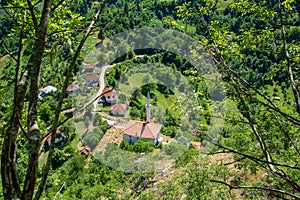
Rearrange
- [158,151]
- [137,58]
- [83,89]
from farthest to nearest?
[137,58] → [83,89] → [158,151]

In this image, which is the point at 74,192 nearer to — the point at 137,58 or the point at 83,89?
the point at 83,89

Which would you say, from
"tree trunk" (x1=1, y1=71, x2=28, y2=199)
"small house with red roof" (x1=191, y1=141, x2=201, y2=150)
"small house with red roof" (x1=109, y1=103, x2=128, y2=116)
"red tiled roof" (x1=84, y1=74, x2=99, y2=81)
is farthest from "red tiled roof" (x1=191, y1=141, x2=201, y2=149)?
"tree trunk" (x1=1, y1=71, x2=28, y2=199)

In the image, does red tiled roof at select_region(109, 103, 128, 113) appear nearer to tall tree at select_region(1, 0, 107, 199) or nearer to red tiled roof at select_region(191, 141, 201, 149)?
red tiled roof at select_region(191, 141, 201, 149)

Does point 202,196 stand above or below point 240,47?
below

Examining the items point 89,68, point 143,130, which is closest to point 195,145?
point 143,130

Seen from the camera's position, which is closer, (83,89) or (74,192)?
(74,192)

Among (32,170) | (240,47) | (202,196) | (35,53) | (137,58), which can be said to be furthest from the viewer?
(137,58)

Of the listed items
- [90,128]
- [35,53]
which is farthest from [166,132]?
[35,53]
